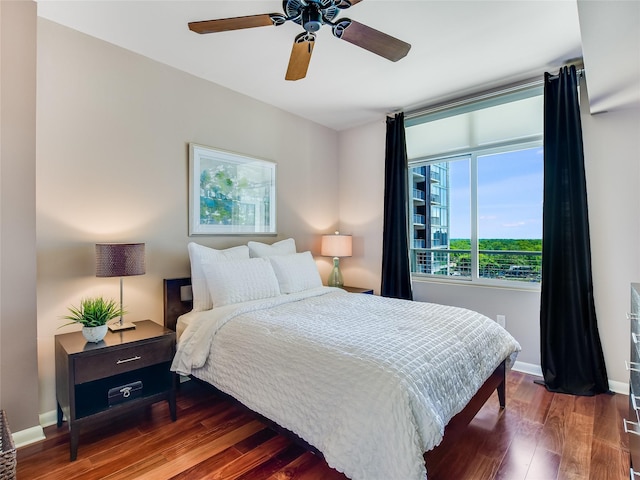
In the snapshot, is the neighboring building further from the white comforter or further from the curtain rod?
the white comforter

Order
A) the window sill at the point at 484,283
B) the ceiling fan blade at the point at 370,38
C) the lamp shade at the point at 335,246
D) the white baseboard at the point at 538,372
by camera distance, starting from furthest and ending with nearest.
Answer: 1. the lamp shade at the point at 335,246
2. the window sill at the point at 484,283
3. the white baseboard at the point at 538,372
4. the ceiling fan blade at the point at 370,38

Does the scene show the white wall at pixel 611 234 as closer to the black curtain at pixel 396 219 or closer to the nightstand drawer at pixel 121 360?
the black curtain at pixel 396 219

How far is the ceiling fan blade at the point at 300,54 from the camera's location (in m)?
1.91

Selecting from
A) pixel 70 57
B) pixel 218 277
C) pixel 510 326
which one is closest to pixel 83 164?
pixel 70 57

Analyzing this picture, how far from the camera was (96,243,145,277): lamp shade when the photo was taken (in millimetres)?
2176

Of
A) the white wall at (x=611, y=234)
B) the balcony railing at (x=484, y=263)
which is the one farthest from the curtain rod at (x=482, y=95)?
the balcony railing at (x=484, y=263)

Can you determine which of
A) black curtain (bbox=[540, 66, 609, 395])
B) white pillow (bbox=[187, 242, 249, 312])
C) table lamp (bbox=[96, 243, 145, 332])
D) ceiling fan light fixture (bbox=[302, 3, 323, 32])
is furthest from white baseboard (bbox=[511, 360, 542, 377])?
table lamp (bbox=[96, 243, 145, 332])

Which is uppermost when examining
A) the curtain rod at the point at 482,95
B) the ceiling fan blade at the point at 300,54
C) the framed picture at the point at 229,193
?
the curtain rod at the point at 482,95

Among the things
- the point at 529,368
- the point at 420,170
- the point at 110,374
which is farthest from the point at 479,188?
the point at 110,374

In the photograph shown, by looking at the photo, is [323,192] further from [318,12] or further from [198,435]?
[198,435]

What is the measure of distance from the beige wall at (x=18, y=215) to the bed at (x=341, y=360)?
2.86 feet

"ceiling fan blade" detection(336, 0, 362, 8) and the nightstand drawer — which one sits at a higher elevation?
"ceiling fan blade" detection(336, 0, 362, 8)

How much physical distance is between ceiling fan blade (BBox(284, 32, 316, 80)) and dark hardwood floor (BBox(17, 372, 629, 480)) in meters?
2.24

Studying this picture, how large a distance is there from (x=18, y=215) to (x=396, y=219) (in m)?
3.28
